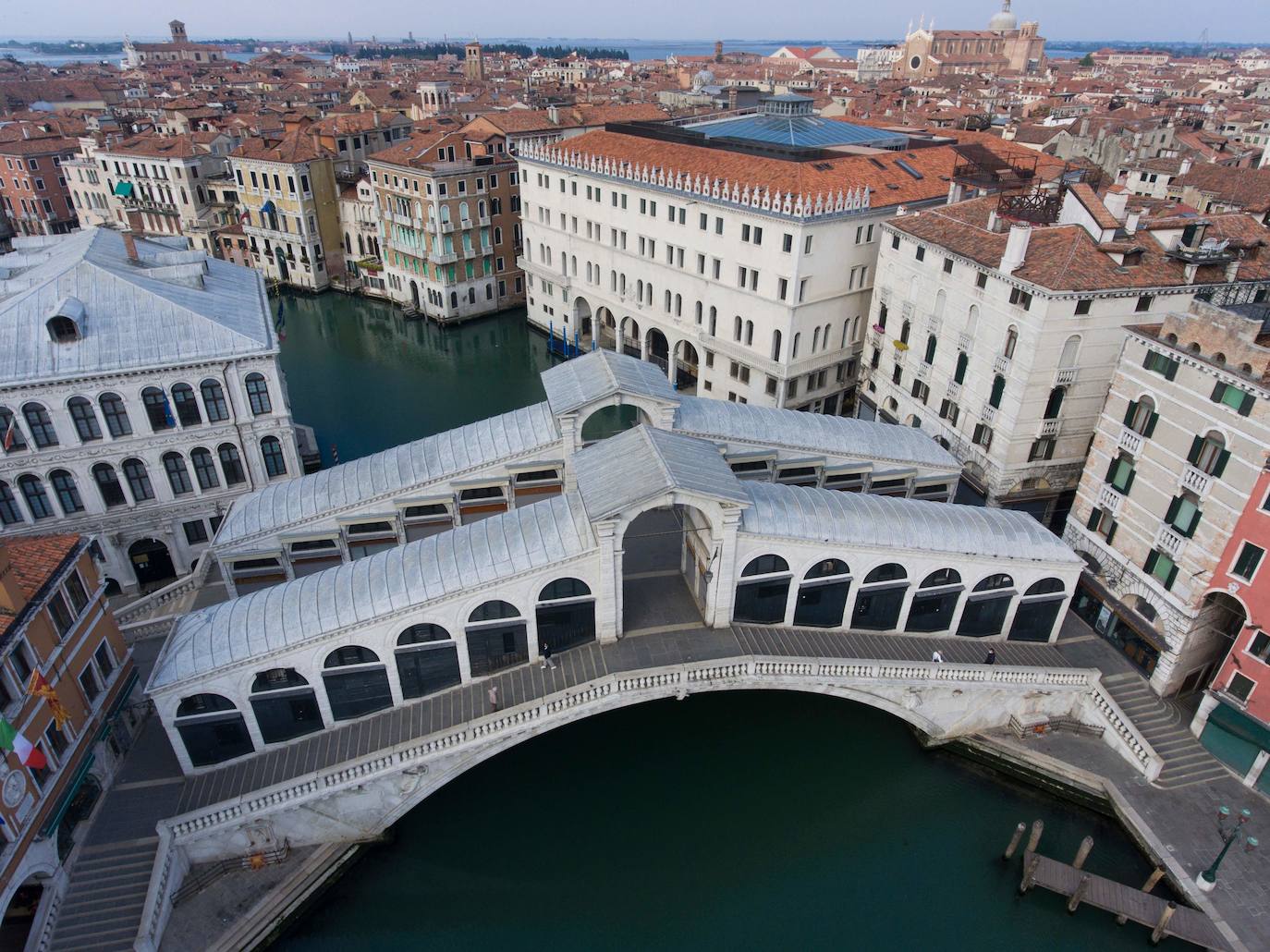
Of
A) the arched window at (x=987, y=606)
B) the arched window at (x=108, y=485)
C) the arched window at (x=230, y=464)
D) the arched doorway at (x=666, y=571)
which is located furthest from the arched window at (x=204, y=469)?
the arched window at (x=987, y=606)

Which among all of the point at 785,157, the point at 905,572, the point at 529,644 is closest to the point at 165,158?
the point at 785,157

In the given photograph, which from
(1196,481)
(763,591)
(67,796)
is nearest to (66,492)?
(67,796)

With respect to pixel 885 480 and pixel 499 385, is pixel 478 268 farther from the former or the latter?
pixel 885 480

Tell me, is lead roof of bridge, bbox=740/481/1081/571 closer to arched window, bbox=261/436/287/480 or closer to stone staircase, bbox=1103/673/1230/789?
stone staircase, bbox=1103/673/1230/789

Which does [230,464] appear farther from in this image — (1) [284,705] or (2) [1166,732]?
(2) [1166,732]

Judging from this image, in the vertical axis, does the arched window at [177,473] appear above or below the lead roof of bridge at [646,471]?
below

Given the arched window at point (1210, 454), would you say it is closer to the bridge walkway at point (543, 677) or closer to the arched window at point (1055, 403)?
the arched window at point (1055, 403)
